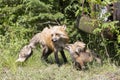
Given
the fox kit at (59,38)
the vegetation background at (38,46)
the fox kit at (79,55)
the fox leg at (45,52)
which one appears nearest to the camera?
the vegetation background at (38,46)

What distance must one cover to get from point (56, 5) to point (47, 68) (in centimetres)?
287

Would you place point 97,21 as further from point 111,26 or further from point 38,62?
point 38,62

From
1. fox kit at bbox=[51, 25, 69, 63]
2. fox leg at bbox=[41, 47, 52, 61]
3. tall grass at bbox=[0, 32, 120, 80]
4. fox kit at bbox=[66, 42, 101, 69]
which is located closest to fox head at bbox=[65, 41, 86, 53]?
fox kit at bbox=[66, 42, 101, 69]

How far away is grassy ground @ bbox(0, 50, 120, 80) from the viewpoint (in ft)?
20.0

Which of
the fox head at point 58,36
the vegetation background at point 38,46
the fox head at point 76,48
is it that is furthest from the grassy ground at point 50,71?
the fox head at point 58,36

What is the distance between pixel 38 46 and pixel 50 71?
1613 mm

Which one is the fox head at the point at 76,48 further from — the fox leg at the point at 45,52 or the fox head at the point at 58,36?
the fox leg at the point at 45,52

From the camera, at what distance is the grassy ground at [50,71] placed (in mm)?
6102

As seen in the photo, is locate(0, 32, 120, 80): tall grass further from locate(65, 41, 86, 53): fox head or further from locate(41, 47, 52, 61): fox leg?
locate(65, 41, 86, 53): fox head

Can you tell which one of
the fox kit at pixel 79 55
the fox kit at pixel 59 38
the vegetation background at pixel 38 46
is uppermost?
the fox kit at pixel 59 38

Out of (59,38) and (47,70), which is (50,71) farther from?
(59,38)

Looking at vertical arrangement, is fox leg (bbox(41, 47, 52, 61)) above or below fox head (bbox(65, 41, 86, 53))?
below

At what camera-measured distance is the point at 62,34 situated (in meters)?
6.65

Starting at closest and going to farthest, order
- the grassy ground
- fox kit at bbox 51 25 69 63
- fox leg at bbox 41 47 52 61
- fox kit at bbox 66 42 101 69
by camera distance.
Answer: the grassy ground
fox kit at bbox 66 42 101 69
fox kit at bbox 51 25 69 63
fox leg at bbox 41 47 52 61
